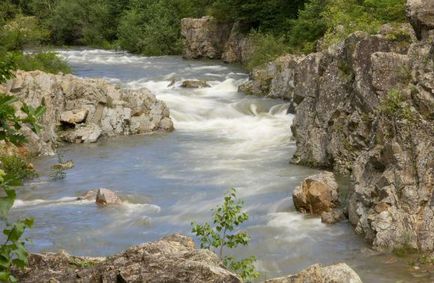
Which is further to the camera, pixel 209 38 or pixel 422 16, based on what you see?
pixel 209 38

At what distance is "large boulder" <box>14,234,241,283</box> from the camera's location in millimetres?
5836

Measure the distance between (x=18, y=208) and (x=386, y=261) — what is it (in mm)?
8630

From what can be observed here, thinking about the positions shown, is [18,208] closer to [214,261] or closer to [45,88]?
[45,88]

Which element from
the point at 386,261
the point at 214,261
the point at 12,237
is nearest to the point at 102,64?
the point at 386,261

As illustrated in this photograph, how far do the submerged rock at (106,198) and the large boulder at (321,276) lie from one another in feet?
26.9

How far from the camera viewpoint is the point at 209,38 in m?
42.6

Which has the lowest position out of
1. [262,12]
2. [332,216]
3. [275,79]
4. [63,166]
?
[63,166]

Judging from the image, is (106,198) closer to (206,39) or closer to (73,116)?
(73,116)

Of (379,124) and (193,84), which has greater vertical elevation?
(379,124)

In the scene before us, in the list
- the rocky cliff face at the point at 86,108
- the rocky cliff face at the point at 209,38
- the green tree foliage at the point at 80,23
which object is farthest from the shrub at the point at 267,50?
the green tree foliage at the point at 80,23

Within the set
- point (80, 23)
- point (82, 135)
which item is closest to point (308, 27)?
point (82, 135)

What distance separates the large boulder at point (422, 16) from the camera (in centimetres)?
1398

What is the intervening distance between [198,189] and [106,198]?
2.31 m

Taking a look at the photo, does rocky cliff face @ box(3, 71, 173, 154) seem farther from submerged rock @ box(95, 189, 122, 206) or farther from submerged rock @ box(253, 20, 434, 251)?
submerged rock @ box(253, 20, 434, 251)
